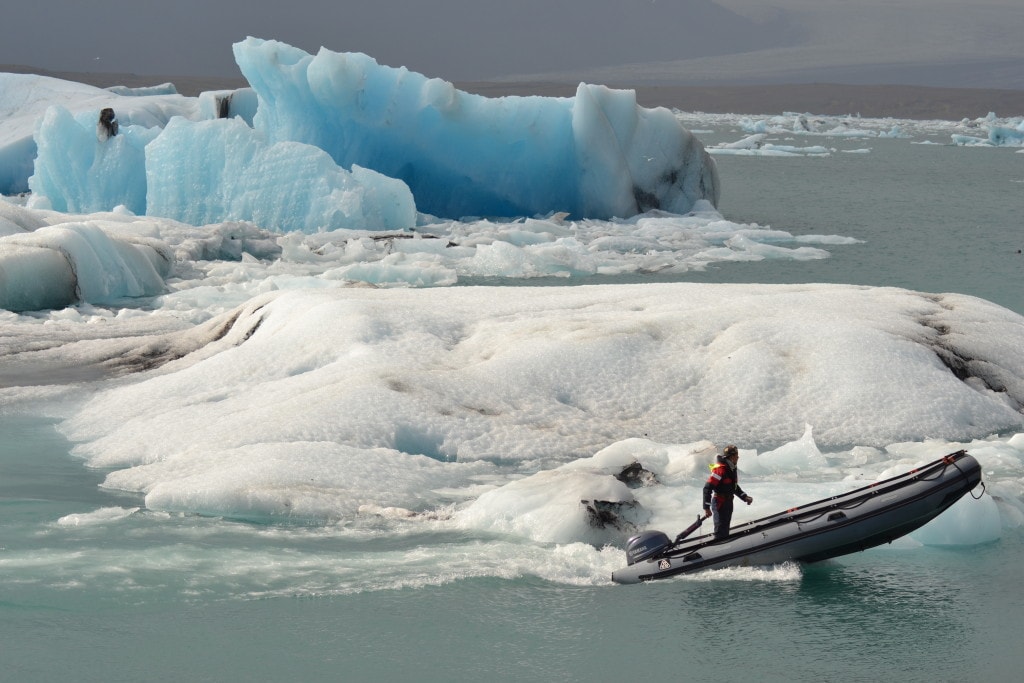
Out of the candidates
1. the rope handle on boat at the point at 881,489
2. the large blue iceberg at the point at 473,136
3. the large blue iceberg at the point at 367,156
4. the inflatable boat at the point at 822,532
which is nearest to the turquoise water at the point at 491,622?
the inflatable boat at the point at 822,532

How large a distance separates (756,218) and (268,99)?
992 centimetres

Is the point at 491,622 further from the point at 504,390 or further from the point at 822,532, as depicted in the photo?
the point at 504,390

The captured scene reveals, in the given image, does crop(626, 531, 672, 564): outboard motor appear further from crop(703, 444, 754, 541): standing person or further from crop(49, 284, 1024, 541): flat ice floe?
crop(49, 284, 1024, 541): flat ice floe

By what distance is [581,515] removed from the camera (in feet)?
22.8

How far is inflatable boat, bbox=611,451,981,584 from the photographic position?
6.36 metres

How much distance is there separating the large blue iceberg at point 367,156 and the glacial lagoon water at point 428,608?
12740mm

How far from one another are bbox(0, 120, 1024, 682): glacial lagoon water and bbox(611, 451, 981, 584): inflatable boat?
12 cm

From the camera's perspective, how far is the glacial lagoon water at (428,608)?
549 cm

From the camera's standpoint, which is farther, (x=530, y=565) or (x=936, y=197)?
(x=936, y=197)

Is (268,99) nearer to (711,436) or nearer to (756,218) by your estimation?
(756,218)

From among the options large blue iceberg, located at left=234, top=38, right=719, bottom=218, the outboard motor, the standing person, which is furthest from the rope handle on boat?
large blue iceberg, located at left=234, top=38, right=719, bottom=218

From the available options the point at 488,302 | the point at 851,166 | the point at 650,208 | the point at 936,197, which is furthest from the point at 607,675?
the point at 851,166

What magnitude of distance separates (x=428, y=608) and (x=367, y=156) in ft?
57.2

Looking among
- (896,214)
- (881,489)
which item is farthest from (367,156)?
(881,489)
